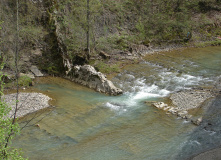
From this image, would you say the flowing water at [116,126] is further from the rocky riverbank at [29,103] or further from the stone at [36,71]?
the stone at [36,71]

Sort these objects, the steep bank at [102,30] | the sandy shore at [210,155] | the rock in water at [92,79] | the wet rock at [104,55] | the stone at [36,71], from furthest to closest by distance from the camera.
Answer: the wet rock at [104,55]
the steep bank at [102,30]
the stone at [36,71]
the rock in water at [92,79]
the sandy shore at [210,155]

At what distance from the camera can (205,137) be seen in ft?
33.0

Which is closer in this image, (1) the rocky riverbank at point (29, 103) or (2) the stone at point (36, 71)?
(1) the rocky riverbank at point (29, 103)

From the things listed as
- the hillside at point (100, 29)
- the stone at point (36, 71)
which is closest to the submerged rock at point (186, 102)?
the hillside at point (100, 29)

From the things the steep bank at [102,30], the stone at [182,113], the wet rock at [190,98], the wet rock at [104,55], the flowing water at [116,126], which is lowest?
the flowing water at [116,126]

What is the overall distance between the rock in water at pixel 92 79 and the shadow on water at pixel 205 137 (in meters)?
6.23

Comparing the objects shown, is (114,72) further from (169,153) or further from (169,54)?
(169,153)

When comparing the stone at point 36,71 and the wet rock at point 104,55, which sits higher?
the wet rock at point 104,55

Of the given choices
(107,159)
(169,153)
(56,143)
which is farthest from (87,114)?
(169,153)

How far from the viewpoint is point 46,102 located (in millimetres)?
14008

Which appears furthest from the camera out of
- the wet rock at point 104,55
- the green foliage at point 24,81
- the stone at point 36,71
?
the wet rock at point 104,55

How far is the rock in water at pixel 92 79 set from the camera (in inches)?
620

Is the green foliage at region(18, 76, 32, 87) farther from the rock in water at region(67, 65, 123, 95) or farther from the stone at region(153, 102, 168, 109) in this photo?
the stone at region(153, 102, 168, 109)

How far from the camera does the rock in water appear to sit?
1575 centimetres
